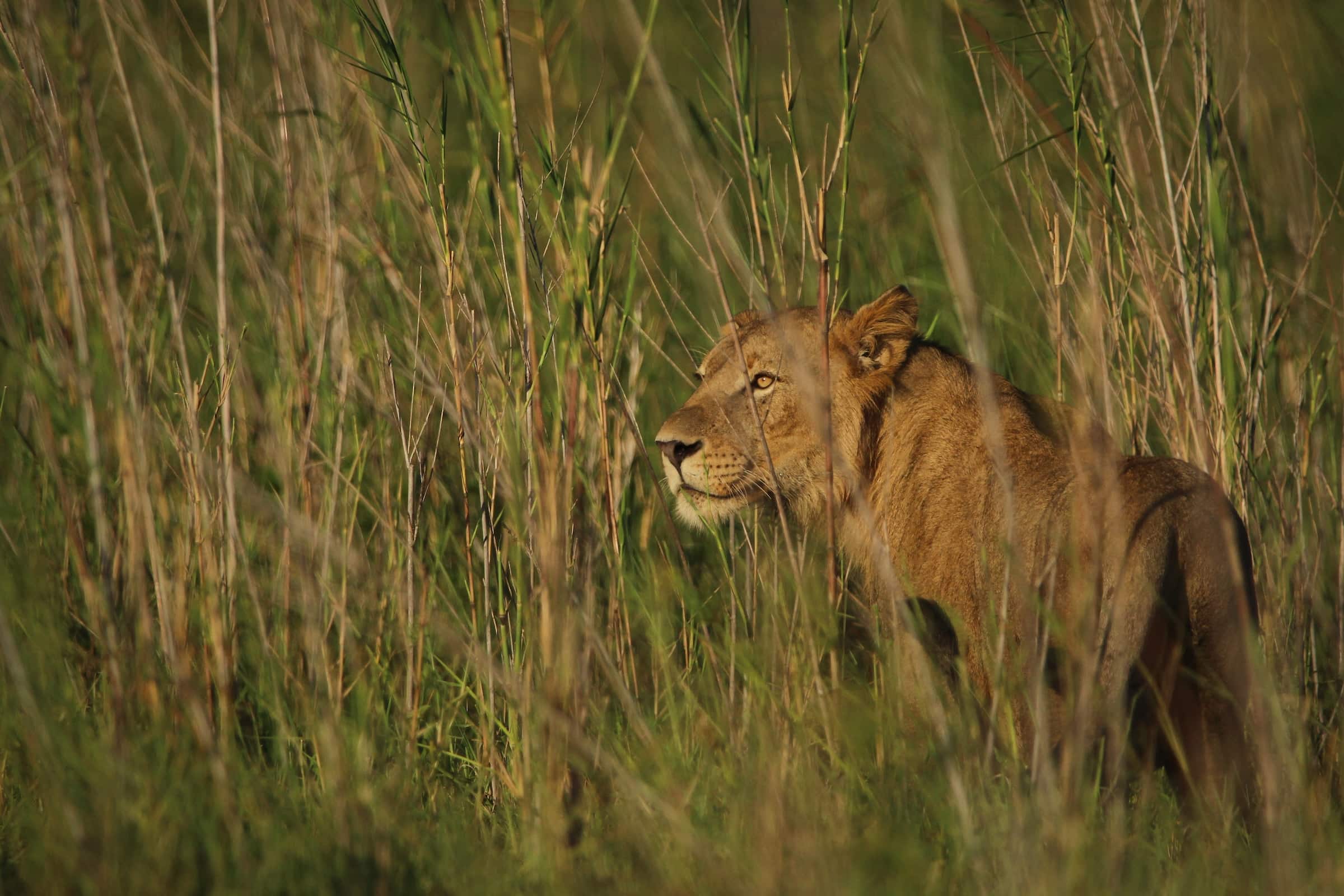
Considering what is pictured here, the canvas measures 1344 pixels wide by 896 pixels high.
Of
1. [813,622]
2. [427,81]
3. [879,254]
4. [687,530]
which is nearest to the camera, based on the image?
[813,622]

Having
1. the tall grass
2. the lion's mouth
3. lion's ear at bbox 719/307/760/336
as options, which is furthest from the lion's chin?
lion's ear at bbox 719/307/760/336

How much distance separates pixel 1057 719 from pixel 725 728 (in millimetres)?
903

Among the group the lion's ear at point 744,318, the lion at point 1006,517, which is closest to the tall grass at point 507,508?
the lion at point 1006,517

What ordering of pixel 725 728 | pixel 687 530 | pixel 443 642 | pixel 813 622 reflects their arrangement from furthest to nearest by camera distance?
pixel 687 530, pixel 443 642, pixel 813 622, pixel 725 728

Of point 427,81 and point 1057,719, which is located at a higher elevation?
point 427,81

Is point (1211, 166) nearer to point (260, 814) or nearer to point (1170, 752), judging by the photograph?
point (1170, 752)

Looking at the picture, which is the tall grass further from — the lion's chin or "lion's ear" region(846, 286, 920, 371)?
"lion's ear" region(846, 286, 920, 371)

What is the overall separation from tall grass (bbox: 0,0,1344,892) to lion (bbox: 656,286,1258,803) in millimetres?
181

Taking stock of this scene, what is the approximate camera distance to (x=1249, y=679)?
3059 mm

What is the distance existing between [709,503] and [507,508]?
0.80 meters

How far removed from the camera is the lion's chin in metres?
4.26

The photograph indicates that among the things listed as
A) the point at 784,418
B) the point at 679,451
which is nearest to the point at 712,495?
the point at 679,451

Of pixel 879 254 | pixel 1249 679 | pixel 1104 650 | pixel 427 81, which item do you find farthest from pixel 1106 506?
pixel 427 81

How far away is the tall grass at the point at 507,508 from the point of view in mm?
2738
